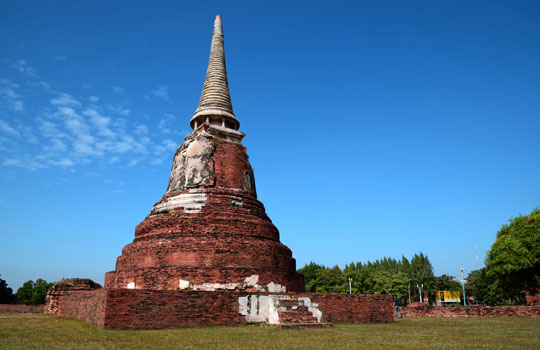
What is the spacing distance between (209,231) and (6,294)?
47.7 meters

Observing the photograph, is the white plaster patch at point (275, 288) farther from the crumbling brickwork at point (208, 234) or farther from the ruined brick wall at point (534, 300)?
the ruined brick wall at point (534, 300)

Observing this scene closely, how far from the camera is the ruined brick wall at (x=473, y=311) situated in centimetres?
2097

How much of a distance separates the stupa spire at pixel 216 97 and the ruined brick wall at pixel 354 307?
10.9m

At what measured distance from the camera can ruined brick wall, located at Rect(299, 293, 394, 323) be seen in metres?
13.9

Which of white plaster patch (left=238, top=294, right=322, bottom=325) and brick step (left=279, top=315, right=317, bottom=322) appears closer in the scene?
brick step (left=279, top=315, right=317, bottom=322)

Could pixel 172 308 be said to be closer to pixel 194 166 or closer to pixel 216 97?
pixel 194 166

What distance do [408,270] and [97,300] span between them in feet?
246

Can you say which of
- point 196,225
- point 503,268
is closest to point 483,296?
point 503,268

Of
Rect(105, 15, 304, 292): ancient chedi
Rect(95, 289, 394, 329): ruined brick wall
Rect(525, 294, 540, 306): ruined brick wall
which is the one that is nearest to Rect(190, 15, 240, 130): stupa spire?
Rect(105, 15, 304, 292): ancient chedi

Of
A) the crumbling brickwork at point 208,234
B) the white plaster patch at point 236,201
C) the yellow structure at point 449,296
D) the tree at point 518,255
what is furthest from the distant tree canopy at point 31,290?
the yellow structure at point 449,296

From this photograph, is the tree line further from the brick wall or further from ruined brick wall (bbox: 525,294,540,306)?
the brick wall

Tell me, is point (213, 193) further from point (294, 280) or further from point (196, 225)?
point (294, 280)

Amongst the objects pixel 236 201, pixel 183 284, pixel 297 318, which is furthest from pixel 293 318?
pixel 236 201

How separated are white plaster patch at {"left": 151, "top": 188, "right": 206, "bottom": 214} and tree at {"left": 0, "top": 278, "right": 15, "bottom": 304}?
A: 4386cm
